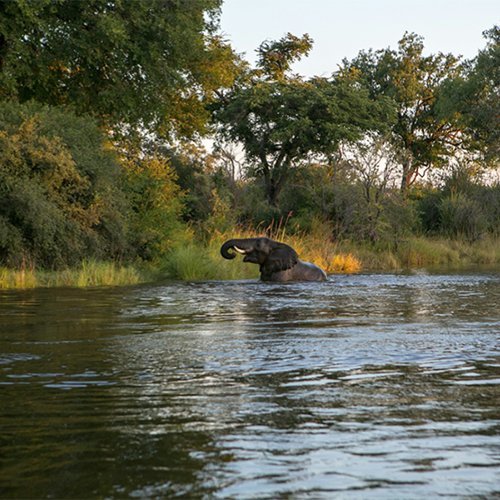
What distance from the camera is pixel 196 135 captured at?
33.8 metres

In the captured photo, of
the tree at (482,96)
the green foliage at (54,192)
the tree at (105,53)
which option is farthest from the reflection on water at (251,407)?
the tree at (482,96)

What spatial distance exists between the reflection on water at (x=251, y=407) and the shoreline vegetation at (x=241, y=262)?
279 inches

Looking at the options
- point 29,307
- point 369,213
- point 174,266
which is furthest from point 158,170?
point 29,307

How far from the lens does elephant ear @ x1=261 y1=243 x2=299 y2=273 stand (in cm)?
1548

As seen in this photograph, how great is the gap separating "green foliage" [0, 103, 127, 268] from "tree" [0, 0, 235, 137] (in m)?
3.28

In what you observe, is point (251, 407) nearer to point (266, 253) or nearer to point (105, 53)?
point (266, 253)

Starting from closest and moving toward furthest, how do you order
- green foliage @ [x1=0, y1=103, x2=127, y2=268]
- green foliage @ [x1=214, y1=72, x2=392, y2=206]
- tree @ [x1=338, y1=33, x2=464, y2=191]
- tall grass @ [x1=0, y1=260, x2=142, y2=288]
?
tall grass @ [x1=0, y1=260, x2=142, y2=288] < green foliage @ [x1=0, y1=103, x2=127, y2=268] < green foliage @ [x1=214, y1=72, x2=392, y2=206] < tree @ [x1=338, y1=33, x2=464, y2=191]

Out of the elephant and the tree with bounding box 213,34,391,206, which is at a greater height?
the tree with bounding box 213,34,391,206

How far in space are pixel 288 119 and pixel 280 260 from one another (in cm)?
2012

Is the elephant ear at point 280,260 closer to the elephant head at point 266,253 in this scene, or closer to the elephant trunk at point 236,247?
the elephant head at point 266,253

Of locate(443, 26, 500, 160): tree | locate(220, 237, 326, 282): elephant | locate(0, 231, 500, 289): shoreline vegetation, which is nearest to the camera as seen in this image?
locate(220, 237, 326, 282): elephant

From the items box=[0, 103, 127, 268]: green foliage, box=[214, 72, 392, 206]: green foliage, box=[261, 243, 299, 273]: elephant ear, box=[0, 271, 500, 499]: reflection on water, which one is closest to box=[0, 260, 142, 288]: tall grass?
box=[0, 103, 127, 268]: green foliage

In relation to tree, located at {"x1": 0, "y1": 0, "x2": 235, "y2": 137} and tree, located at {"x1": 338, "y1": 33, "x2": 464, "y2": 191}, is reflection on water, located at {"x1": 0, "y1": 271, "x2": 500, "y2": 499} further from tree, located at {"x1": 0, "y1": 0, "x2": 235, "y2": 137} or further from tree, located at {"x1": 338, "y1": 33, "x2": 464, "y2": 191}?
tree, located at {"x1": 338, "y1": 33, "x2": 464, "y2": 191}

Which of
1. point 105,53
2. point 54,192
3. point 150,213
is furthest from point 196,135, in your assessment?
point 54,192
